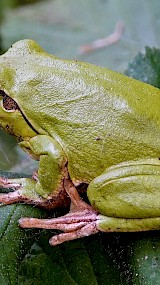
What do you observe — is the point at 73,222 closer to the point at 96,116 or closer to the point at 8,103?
the point at 96,116

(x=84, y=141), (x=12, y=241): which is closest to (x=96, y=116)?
(x=84, y=141)

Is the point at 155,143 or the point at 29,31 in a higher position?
the point at 29,31

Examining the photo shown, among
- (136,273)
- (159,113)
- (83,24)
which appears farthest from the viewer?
(83,24)

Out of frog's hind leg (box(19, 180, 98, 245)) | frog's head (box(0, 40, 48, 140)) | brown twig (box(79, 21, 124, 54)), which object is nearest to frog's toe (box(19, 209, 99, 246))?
frog's hind leg (box(19, 180, 98, 245))

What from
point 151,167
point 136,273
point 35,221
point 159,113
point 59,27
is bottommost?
A: point 136,273

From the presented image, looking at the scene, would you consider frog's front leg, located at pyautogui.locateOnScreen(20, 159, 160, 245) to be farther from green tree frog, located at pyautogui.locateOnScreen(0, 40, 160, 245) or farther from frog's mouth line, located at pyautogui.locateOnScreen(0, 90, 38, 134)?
frog's mouth line, located at pyautogui.locateOnScreen(0, 90, 38, 134)

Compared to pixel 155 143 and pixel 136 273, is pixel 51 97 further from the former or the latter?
pixel 136 273

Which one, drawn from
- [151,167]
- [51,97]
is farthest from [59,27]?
[151,167]
